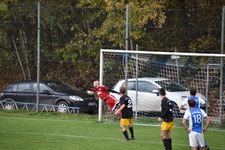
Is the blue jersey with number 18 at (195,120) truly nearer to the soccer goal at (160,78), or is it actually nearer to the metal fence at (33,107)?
the soccer goal at (160,78)

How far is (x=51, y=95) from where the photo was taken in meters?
17.1

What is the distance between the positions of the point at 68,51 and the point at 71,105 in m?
2.61

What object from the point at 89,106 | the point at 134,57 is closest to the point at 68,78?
the point at 89,106

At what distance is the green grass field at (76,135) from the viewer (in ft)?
32.8

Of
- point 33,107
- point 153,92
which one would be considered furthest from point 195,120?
point 33,107

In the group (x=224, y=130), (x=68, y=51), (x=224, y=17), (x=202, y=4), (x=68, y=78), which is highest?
(x=202, y=4)

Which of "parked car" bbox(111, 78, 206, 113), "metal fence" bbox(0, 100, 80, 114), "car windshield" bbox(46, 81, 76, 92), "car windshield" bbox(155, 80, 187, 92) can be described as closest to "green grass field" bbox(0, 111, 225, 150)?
"metal fence" bbox(0, 100, 80, 114)

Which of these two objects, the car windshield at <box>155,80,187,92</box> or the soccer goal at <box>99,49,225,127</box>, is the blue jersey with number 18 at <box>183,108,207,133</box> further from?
the car windshield at <box>155,80,187,92</box>

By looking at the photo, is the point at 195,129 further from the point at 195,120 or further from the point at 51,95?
the point at 51,95

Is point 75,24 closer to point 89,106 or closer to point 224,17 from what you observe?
point 89,106

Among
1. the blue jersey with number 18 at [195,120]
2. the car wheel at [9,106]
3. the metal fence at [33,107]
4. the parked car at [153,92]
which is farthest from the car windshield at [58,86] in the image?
the blue jersey with number 18 at [195,120]

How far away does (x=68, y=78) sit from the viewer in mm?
19250

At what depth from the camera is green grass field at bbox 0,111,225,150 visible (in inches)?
393

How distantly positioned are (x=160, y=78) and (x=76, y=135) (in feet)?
15.3
